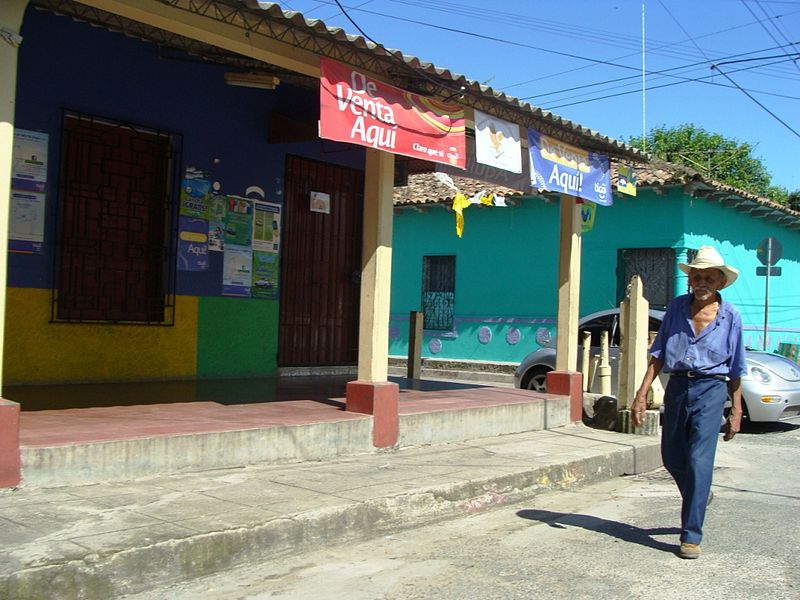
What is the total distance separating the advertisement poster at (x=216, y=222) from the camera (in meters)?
9.26

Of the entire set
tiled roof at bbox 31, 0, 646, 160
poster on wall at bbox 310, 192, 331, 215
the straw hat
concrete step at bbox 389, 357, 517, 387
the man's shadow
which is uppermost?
tiled roof at bbox 31, 0, 646, 160

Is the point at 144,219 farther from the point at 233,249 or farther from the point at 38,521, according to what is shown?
the point at 38,521

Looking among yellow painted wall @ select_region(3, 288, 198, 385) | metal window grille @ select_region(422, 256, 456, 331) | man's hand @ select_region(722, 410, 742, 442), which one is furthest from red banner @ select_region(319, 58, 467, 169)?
metal window grille @ select_region(422, 256, 456, 331)

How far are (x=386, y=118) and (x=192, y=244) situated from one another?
10.3 ft

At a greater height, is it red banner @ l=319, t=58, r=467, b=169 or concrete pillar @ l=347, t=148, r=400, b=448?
red banner @ l=319, t=58, r=467, b=169

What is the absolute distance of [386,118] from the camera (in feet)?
22.9

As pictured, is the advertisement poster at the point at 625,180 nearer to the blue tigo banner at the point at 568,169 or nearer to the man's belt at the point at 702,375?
the blue tigo banner at the point at 568,169

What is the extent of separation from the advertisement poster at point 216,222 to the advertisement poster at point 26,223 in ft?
6.45

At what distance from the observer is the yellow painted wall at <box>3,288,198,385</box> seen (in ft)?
24.8

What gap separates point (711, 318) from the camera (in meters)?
5.18

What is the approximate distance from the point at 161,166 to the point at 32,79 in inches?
61.7

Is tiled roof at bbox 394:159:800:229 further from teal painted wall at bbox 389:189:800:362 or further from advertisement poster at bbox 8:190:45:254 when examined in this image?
advertisement poster at bbox 8:190:45:254

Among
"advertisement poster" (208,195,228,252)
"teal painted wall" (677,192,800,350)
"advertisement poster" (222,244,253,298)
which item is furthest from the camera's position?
"teal painted wall" (677,192,800,350)

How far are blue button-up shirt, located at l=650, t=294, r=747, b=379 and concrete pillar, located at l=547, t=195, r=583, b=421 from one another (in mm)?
4591
